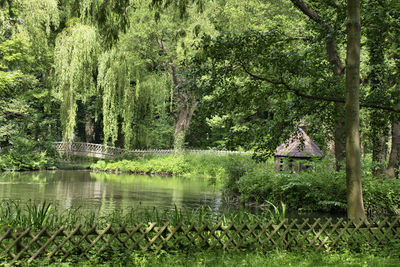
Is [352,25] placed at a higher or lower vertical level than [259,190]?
higher

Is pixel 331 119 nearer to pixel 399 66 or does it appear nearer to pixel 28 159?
pixel 399 66

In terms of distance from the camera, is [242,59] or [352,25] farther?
[242,59]

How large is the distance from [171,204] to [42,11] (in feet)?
45.9

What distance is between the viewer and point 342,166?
12664 mm

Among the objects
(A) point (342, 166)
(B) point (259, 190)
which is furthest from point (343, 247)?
(B) point (259, 190)

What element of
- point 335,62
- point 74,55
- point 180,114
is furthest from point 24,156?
point 335,62

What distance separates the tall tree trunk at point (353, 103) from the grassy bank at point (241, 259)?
3.38 ft

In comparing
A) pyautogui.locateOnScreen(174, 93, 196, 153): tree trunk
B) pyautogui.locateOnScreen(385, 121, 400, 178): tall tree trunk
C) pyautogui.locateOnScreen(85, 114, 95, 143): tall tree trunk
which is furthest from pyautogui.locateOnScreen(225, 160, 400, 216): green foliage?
pyautogui.locateOnScreen(85, 114, 95, 143): tall tree trunk

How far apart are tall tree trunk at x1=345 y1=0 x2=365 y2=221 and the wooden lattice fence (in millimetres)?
635

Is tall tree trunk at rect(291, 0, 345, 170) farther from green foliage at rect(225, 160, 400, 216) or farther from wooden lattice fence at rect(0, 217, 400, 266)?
wooden lattice fence at rect(0, 217, 400, 266)

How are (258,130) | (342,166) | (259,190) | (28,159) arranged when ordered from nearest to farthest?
(258,130) → (342,166) → (259,190) → (28,159)

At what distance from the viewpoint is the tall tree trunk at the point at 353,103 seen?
6543 mm

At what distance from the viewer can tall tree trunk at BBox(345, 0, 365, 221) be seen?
6543mm

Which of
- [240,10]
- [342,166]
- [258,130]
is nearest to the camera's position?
[258,130]
